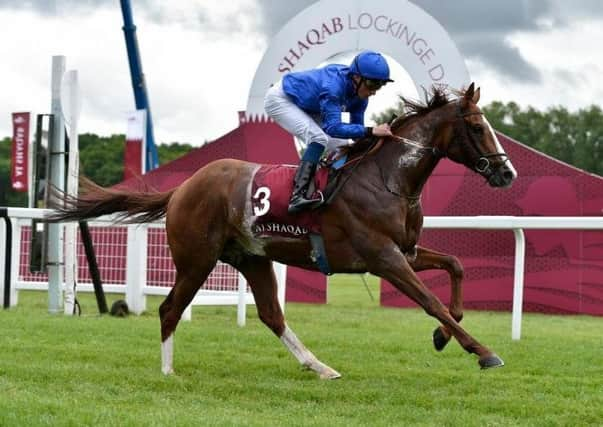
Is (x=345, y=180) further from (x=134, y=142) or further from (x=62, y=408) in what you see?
(x=134, y=142)

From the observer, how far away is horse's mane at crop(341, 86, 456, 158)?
572cm

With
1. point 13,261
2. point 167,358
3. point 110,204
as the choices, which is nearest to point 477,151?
point 167,358

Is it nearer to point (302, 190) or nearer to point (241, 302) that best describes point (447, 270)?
point (302, 190)

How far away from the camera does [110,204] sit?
22.8 ft

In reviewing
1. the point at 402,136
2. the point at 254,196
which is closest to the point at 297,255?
the point at 254,196

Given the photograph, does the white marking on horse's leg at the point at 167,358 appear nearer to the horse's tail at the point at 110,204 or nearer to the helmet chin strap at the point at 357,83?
the horse's tail at the point at 110,204

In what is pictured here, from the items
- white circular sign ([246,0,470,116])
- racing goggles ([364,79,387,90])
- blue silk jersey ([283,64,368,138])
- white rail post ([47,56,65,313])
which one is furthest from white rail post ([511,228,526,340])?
white circular sign ([246,0,470,116])

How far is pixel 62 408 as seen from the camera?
447 cm

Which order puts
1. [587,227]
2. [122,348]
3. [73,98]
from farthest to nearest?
[73,98] → [587,227] → [122,348]

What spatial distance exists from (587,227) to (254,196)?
3112 millimetres

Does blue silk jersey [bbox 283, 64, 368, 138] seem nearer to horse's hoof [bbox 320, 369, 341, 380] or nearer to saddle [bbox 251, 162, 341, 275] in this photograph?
saddle [bbox 251, 162, 341, 275]

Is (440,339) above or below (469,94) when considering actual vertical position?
below

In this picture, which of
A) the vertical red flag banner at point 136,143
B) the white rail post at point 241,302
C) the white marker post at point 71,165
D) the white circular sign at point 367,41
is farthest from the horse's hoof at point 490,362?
the vertical red flag banner at point 136,143

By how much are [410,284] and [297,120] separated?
1.30 m
